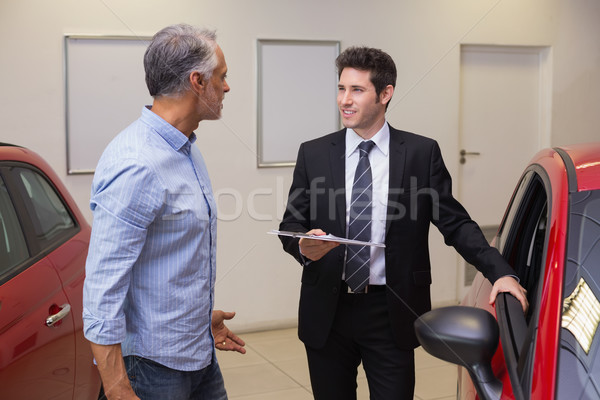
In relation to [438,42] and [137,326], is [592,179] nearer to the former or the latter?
[137,326]

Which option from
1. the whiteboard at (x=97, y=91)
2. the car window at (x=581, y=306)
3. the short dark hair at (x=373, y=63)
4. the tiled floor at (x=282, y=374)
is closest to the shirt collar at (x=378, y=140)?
the short dark hair at (x=373, y=63)

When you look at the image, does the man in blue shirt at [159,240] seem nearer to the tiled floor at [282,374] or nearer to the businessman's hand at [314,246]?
the businessman's hand at [314,246]

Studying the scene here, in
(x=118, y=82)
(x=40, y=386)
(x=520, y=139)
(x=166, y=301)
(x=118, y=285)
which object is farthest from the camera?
(x=520, y=139)

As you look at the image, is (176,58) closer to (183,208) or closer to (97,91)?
(183,208)

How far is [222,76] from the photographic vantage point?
1.76m

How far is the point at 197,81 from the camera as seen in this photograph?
1684mm

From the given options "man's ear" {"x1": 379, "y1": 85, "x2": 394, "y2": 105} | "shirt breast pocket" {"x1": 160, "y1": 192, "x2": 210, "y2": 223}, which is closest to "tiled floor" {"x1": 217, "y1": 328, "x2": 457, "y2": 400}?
"man's ear" {"x1": 379, "y1": 85, "x2": 394, "y2": 105}

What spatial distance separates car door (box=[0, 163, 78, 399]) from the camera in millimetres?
1875

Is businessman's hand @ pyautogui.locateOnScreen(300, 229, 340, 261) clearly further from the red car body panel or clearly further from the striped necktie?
the red car body panel

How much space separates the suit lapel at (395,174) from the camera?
2322 mm

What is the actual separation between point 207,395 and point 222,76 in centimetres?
82

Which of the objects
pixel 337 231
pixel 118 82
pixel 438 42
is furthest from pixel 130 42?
pixel 337 231

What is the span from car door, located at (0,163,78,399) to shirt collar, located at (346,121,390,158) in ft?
3.42

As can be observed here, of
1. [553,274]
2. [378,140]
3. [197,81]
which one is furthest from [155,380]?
[378,140]
